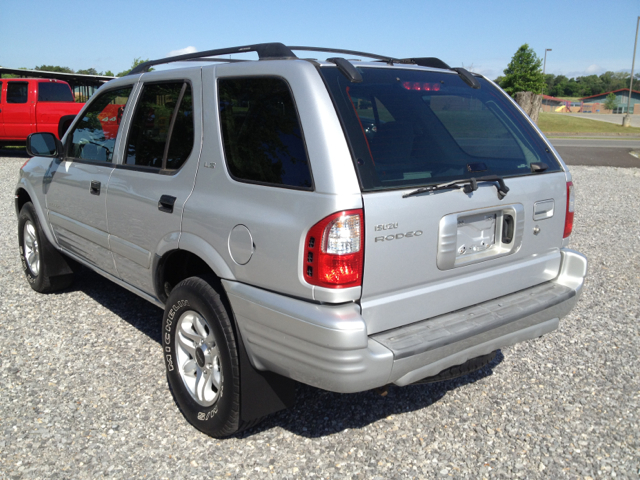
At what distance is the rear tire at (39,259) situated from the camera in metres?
4.91

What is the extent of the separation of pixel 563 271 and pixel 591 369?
99 centimetres

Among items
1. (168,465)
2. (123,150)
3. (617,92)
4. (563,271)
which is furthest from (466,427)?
(617,92)

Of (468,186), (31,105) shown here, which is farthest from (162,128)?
(31,105)

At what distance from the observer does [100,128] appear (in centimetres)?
405

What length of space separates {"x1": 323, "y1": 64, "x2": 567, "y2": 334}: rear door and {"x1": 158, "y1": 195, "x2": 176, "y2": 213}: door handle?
3.60 ft

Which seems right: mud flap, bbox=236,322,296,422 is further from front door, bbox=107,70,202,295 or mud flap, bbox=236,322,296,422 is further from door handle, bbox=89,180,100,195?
door handle, bbox=89,180,100,195

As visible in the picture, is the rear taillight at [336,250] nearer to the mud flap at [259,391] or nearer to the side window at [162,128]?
the mud flap at [259,391]

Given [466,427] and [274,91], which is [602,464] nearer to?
[466,427]

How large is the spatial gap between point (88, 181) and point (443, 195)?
2530 millimetres

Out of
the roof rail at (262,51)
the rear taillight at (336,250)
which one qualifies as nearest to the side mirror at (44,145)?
the roof rail at (262,51)

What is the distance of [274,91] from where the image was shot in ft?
8.72

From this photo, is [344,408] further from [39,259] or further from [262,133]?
[39,259]

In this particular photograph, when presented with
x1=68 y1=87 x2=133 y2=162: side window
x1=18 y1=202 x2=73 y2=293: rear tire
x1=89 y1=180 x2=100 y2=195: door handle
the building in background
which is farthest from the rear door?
the building in background

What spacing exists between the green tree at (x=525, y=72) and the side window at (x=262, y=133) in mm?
43867
